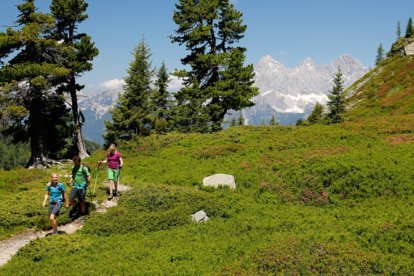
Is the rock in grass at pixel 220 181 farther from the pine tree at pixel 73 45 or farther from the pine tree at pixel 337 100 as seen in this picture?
the pine tree at pixel 337 100

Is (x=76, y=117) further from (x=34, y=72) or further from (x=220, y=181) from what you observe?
(x=220, y=181)

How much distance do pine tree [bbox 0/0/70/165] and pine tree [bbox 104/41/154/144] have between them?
1489 centimetres

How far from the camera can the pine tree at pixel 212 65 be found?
4206cm

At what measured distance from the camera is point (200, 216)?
55.9 feet

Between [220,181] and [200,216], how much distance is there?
5432 millimetres

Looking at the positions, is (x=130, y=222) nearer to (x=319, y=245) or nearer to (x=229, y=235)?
(x=229, y=235)

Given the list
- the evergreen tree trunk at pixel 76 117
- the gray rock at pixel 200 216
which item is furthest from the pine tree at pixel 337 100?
the gray rock at pixel 200 216

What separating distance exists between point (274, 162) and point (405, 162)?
318 inches

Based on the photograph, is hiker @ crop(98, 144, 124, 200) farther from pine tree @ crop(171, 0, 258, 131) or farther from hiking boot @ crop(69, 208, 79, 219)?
pine tree @ crop(171, 0, 258, 131)

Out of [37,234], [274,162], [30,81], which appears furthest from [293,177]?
[30,81]

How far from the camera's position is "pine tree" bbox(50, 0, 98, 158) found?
3350cm

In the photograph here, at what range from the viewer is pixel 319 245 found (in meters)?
12.7

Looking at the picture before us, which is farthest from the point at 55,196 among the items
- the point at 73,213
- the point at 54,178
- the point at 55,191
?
the point at 73,213

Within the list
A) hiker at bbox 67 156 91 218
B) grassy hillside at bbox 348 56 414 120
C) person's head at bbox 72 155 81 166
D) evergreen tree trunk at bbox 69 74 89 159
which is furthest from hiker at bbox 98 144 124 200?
grassy hillside at bbox 348 56 414 120
